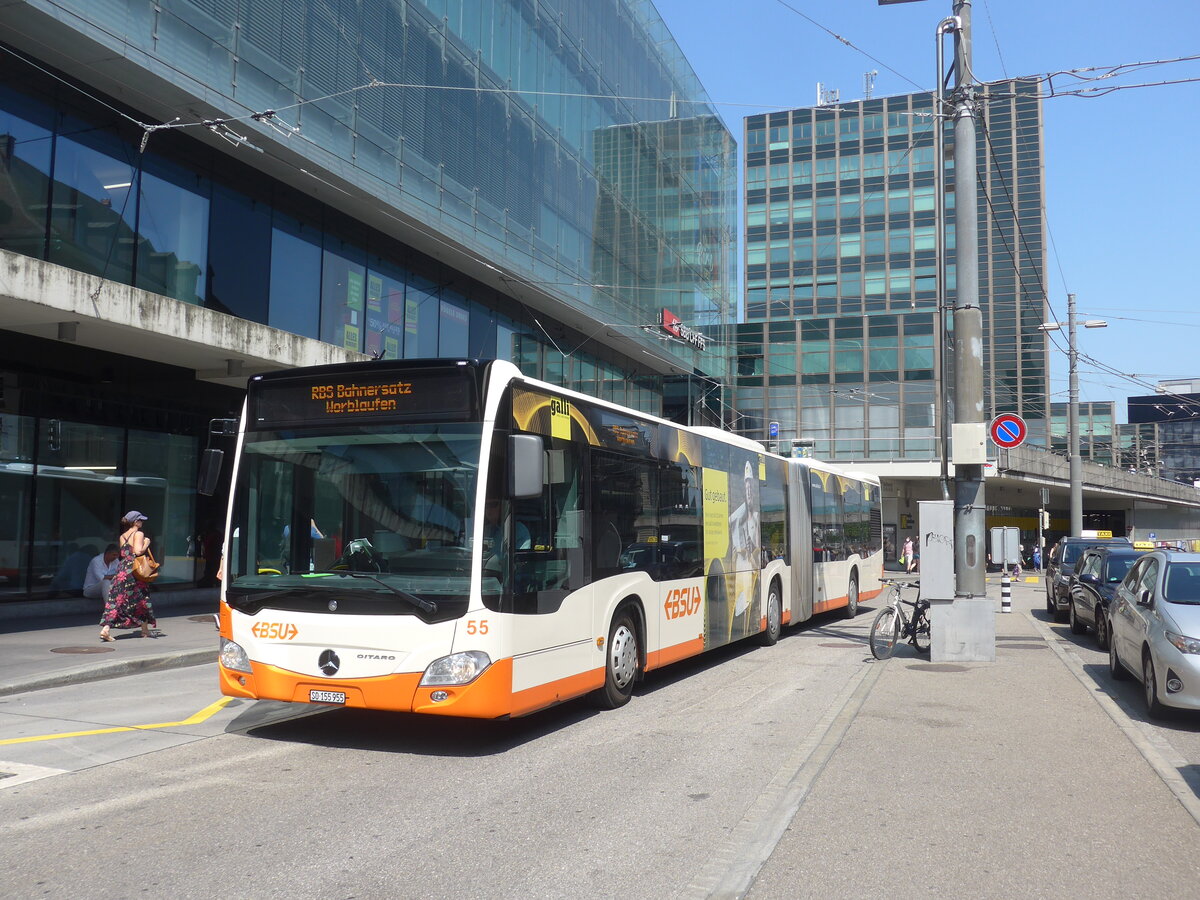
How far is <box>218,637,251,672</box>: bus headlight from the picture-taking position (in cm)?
773

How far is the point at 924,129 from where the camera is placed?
245ft

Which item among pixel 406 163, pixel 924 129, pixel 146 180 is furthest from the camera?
pixel 924 129

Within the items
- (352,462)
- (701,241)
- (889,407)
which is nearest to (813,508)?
(352,462)

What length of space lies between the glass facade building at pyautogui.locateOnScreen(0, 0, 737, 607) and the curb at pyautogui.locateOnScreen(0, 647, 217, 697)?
16.9 feet

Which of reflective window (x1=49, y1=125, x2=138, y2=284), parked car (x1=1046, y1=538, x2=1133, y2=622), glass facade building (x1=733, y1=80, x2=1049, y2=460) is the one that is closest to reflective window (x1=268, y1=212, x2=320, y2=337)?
reflective window (x1=49, y1=125, x2=138, y2=284)

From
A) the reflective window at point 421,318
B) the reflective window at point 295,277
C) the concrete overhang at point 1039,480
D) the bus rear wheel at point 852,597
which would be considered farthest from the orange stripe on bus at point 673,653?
the concrete overhang at point 1039,480

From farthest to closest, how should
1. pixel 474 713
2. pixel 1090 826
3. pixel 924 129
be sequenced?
pixel 924 129 → pixel 474 713 → pixel 1090 826

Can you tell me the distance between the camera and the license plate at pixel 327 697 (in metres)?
7.36

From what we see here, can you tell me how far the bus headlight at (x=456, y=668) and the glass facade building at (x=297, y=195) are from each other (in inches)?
394

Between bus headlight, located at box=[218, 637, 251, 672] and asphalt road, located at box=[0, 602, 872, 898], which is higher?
bus headlight, located at box=[218, 637, 251, 672]

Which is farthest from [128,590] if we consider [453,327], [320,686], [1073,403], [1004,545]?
[1073,403]

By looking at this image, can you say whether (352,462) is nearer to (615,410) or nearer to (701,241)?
A: (615,410)

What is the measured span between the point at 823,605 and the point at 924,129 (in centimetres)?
6540

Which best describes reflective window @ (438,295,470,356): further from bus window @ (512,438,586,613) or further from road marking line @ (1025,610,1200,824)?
bus window @ (512,438,586,613)
